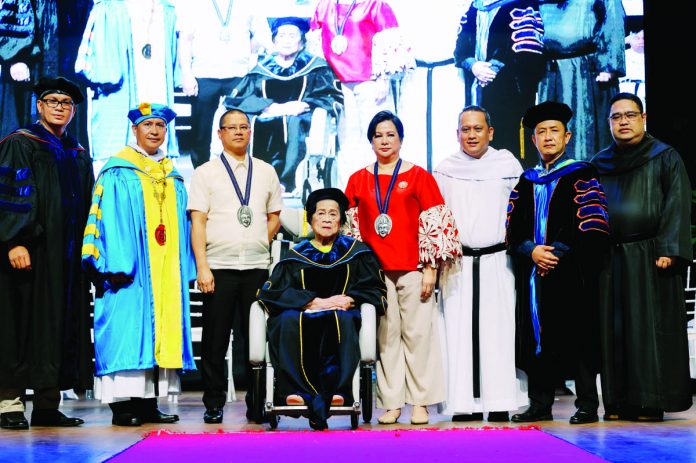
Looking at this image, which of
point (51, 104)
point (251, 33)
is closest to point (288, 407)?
point (51, 104)

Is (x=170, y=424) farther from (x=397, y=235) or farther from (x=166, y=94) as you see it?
(x=166, y=94)

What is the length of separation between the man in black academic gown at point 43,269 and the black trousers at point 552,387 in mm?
2134

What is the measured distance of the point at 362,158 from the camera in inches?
260

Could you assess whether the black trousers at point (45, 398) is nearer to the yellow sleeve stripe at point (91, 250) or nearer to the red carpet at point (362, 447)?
the yellow sleeve stripe at point (91, 250)

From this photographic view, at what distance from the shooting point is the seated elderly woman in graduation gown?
4145 millimetres

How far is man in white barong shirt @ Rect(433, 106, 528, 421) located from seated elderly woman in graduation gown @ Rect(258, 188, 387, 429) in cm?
52

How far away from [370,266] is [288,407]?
0.75 metres

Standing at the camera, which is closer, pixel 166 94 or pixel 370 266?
pixel 370 266

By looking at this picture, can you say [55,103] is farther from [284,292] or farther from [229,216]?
[284,292]

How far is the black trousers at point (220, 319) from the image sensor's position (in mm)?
4527

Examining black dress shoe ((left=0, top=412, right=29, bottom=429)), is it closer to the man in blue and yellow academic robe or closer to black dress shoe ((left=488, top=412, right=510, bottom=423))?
the man in blue and yellow academic robe

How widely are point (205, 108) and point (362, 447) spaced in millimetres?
3630

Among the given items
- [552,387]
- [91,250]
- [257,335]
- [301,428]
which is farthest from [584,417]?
[91,250]

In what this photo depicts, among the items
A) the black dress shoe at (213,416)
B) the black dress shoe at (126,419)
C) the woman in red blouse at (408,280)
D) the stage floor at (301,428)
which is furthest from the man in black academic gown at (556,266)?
the black dress shoe at (126,419)
